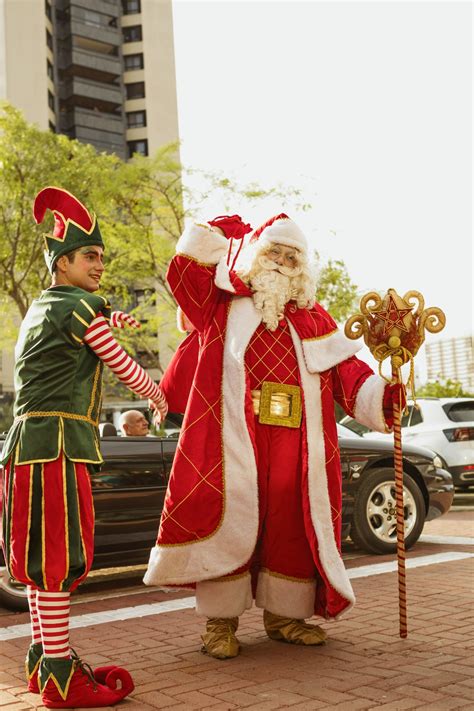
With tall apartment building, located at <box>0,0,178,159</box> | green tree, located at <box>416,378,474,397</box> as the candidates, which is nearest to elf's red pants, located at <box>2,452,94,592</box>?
green tree, located at <box>416,378,474,397</box>

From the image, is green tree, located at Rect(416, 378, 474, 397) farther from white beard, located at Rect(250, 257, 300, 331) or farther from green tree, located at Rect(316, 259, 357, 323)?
white beard, located at Rect(250, 257, 300, 331)

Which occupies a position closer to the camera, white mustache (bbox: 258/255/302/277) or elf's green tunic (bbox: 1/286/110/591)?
elf's green tunic (bbox: 1/286/110/591)

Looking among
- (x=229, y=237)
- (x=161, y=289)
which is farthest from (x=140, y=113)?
(x=229, y=237)

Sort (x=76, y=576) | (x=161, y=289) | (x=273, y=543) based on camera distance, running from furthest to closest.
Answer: (x=161, y=289) → (x=273, y=543) → (x=76, y=576)

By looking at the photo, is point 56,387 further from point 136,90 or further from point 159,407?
point 136,90

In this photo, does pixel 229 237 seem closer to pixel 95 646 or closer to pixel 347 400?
pixel 347 400

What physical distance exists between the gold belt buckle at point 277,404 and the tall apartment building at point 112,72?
169 ft

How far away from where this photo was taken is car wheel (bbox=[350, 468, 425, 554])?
742cm

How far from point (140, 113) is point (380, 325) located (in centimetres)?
5501

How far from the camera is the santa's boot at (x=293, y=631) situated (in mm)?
4387

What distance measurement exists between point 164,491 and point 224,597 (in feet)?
7.62

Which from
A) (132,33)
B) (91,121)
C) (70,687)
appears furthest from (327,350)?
(132,33)

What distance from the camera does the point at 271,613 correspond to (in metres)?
4.50

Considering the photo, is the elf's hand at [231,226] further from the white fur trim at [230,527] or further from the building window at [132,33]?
the building window at [132,33]
